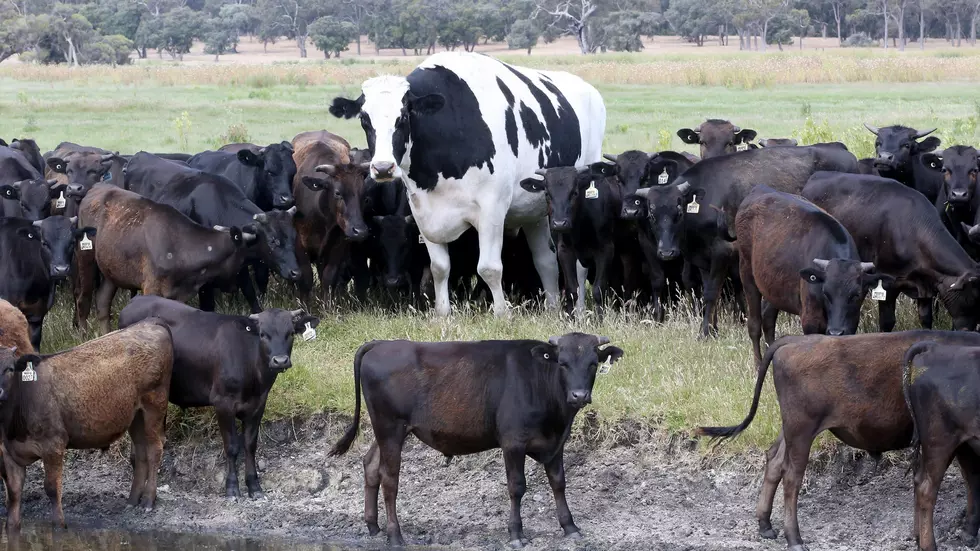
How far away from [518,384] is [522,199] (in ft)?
16.6

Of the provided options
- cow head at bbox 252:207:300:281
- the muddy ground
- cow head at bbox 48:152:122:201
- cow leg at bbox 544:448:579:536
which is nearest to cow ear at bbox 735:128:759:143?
cow head at bbox 252:207:300:281

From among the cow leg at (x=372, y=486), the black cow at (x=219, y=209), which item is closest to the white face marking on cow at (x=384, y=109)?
the black cow at (x=219, y=209)

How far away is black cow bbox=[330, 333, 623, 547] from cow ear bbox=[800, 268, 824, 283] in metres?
1.70

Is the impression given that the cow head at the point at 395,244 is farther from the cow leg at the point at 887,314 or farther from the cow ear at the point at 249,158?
the cow leg at the point at 887,314

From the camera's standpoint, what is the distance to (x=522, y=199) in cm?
1379

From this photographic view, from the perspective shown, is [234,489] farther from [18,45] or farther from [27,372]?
[18,45]

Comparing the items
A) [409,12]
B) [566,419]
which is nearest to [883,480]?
[566,419]

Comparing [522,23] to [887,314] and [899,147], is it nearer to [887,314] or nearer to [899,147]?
[899,147]

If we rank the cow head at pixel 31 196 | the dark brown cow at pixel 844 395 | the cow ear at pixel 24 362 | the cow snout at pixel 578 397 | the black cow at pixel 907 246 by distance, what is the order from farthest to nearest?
the cow head at pixel 31 196 < the black cow at pixel 907 246 < the cow ear at pixel 24 362 < the cow snout at pixel 578 397 < the dark brown cow at pixel 844 395

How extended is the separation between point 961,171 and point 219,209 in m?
7.26

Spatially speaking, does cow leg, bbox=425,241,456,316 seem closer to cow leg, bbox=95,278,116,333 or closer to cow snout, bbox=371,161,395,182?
cow snout, bbox=371,161,395,182

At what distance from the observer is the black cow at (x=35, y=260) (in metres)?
12.1

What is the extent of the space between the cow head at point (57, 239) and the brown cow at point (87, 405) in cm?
210

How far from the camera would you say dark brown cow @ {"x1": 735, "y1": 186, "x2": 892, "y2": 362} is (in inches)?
374
